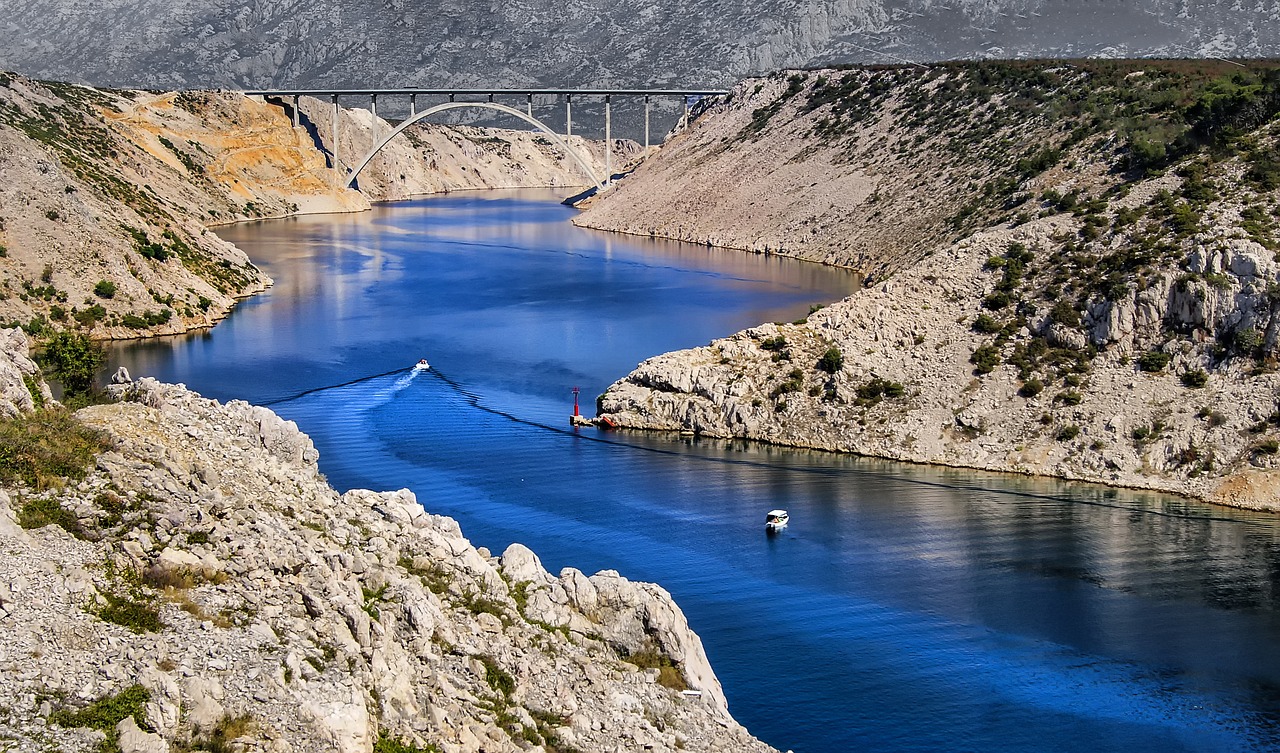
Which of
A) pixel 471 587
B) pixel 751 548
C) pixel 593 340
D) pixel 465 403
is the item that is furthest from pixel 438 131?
pixel 471 587

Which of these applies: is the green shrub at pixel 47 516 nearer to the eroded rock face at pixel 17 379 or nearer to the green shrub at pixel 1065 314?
the eroded rock face at pixel 17 379

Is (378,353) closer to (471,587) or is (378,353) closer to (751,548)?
(751,548)

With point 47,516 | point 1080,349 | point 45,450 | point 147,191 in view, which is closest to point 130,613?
point 47,516

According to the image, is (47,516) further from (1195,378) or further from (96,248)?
(96,248)

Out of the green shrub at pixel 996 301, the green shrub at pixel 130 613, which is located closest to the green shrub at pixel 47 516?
the green shrub at pixel 130 613

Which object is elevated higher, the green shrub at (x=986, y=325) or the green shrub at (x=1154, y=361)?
the green shrub at (x=986, y=325)

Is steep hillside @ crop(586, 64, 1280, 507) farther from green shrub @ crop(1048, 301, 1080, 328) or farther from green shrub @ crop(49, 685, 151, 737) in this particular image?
green shrub @ crop(49, 685, 151, 737)

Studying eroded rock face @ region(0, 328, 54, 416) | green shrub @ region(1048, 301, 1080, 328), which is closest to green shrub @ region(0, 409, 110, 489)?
eroded rock face @ region(0, 328, 54, 416)
